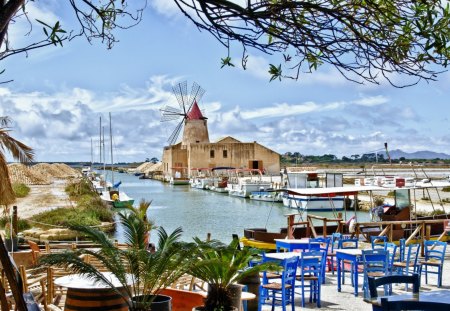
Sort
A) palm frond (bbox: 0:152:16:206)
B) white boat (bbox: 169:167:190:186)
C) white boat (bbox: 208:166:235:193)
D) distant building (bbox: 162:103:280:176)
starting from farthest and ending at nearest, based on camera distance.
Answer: white boat (bbox: 169:167:190:186)
distant building (bbox: 162:103:280:176)
white boat (bbox: 208:166:235:193)
palm frond (bbox: 0:152:16:206)

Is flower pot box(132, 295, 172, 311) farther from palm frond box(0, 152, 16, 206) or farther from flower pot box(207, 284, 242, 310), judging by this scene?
palm frond box(0, 152, 16, 206)

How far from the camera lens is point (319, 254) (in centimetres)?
764

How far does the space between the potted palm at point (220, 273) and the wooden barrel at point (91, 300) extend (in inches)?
25.7

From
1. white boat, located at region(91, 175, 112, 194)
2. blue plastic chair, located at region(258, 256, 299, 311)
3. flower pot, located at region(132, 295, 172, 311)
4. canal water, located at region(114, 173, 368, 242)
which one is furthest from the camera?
white boat, located at region(91, 175, 112, 194)

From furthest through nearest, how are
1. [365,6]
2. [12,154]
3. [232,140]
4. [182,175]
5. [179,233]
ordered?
[182,175] < [232,140] < [12,154] < [179,233] < [365,6]

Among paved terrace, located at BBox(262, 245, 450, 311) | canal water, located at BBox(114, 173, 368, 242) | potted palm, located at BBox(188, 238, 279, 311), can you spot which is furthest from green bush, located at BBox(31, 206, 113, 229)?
potted palm, located at BBox(188, 238, 279, 311)

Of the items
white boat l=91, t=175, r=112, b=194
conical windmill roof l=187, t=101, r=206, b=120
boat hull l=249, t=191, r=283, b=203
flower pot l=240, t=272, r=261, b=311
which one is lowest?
boat hull l=249, t=191, r=283, b=203

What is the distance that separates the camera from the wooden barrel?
4465 mm

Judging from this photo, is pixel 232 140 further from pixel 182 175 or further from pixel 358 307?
pixel 358 307

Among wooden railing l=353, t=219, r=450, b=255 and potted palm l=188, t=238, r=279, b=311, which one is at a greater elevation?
potted palm l=188, t=238, r=279, b=311

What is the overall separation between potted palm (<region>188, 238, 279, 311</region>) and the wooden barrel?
2.14ft

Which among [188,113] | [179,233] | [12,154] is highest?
[188,113]

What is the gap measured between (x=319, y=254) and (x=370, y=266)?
0.90m

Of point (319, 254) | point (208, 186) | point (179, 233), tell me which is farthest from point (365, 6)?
point (208, 186)
